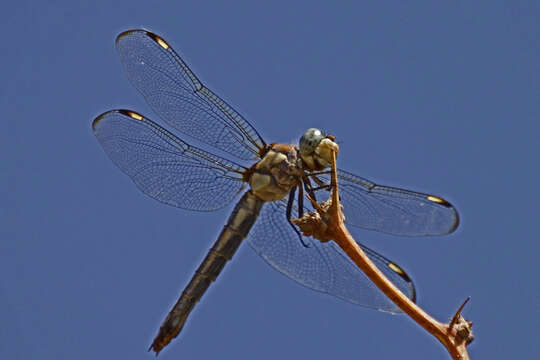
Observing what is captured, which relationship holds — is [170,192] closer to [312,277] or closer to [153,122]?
[153,122]

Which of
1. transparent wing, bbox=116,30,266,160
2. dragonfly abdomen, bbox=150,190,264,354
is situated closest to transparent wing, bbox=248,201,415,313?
dragonfly abdomen, bbox=150,190,264,354

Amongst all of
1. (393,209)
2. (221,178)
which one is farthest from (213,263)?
(393,209)

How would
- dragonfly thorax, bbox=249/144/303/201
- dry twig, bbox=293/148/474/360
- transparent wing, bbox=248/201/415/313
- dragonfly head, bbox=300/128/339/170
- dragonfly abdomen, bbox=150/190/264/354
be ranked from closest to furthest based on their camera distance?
dry twig, bbox=293/148/474/360
dragonfly head, bbox=300/128/339/170
dragonfly abdomen, bbox=150/190/264/354
dragonfly thorax, bbox=249/144/303/201
transparent wing, bbox=248/201/415/313

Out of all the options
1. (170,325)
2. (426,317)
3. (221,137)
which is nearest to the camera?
(426,317)

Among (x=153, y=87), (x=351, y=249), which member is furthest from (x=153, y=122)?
(x=351, y=249)

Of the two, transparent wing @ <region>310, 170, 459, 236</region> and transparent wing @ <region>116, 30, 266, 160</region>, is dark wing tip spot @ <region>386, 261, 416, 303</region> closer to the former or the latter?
transparent wing @ <region>310, 170, 459, 236</region>

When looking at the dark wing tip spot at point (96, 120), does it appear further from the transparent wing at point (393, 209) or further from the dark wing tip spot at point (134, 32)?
the transparent wing at point (393, 209)
